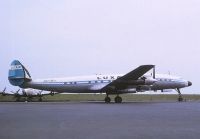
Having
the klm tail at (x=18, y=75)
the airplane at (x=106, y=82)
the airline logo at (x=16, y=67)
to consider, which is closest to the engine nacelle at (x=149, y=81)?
the airplane at (x=106, y=82)

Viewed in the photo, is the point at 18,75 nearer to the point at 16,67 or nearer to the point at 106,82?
the point at 16,67

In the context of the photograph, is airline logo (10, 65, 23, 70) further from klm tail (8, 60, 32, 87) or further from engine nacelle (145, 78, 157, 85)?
engine nacelle (145, 78, 157, 85)

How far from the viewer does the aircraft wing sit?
34438mm

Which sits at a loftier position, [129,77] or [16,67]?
[16,67]

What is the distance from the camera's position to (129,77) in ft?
118

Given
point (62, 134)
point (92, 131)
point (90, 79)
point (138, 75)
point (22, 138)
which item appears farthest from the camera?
point (90, 79)

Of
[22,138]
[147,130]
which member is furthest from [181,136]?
[22,138]

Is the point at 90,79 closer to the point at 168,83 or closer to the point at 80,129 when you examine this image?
the point at 168,83

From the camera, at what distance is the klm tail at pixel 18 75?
40906mm

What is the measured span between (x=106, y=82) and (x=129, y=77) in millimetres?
4220

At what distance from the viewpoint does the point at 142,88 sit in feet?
123

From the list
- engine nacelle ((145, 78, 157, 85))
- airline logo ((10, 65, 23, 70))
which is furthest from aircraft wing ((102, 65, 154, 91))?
airline logo ((10, 65, 23, 70))

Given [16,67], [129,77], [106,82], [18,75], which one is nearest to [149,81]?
[129,77]

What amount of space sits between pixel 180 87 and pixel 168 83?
2521 mm
